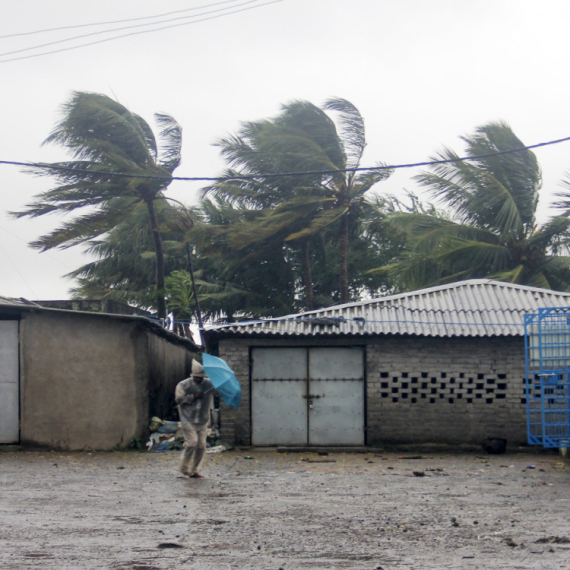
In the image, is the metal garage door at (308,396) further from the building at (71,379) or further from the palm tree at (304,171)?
the palm tree at (304,171)

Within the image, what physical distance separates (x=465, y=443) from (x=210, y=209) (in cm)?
1631

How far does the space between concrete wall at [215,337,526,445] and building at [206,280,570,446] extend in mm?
20

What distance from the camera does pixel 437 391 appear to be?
15953 mm

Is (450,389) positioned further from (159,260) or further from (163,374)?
(159,260)

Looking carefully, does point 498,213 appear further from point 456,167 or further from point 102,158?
point 102,158

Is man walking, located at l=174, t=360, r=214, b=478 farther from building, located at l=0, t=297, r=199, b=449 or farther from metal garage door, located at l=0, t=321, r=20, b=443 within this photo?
metal garage door, located at l=0, t=321, r=20, b=443

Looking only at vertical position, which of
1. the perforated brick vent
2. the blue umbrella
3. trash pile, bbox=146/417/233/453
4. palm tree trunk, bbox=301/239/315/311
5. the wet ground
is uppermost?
palm tree trunk, bbox=301/239/315/311

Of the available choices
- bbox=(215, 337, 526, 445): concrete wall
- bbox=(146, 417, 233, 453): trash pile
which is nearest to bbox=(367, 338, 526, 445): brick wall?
bbox=(215, 337, 526, 445): concrete wall

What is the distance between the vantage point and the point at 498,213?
2367cm

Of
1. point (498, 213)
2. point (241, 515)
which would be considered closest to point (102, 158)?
point (498, 213)

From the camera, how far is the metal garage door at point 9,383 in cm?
1550

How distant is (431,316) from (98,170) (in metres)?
9.56

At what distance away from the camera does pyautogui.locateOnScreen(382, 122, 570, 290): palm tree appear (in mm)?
23328

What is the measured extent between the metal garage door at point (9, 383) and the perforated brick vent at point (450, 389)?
7.14 metres
